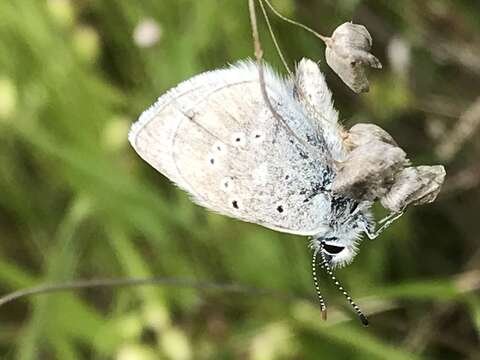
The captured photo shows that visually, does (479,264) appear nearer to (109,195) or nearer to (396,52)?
(396,52)

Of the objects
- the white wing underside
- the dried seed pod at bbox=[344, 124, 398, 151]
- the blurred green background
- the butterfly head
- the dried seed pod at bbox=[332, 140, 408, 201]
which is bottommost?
the dried seed pod at bbox=[332, 140, 408, 201]

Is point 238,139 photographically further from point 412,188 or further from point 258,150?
point 412,188

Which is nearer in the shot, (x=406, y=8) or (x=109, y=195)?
(x=406, y=8)

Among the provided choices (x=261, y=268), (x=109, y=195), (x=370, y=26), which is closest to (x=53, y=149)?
(x=109, y=195)

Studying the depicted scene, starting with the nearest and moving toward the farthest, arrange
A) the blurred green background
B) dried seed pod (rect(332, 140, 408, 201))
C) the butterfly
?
dried seed pod (rect(332, 140, 408, 201)) < the butterfly < the blurred green background

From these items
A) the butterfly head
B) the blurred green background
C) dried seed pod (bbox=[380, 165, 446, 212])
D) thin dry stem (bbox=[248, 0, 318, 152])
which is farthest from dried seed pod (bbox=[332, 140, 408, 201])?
the blurred green background

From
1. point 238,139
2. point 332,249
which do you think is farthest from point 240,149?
point 332,249

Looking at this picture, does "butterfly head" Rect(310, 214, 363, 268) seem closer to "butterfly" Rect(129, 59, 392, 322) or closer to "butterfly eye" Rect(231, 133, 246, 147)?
"butterfly" Rect(129, 59, 392, 322)

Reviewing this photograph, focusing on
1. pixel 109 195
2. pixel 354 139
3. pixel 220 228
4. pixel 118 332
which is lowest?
pixel 354 139
